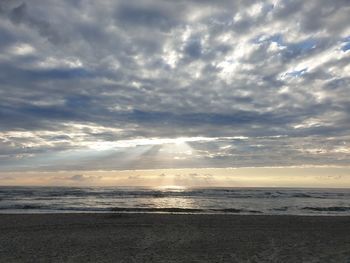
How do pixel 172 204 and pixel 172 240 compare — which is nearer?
pixel 172 240

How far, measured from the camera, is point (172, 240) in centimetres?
1809

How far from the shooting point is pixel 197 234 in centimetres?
1998

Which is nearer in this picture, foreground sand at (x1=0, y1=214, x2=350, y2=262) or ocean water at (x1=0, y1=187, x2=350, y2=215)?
foreground sand at (x1=0, y1=214, x2=350, y2=262)

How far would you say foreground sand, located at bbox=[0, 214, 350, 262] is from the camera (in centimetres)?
1415

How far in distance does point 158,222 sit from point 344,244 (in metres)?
12.4

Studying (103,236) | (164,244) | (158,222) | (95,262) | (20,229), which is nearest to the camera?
(95,262)

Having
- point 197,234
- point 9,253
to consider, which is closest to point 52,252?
point 9,253

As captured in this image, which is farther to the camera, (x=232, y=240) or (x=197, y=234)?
(x=197, y=234)

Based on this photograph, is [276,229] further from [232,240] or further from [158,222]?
[158,222]

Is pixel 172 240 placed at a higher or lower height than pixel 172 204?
lower

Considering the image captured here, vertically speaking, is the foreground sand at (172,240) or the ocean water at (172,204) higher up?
the ocean water at (172,204)

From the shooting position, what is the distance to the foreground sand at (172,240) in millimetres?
14148

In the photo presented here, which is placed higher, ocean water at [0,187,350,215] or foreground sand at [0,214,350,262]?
ocean water at [0,187,350,215]

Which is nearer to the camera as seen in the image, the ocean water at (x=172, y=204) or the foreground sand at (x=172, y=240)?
the foreground sand at (x=172, y=240)
